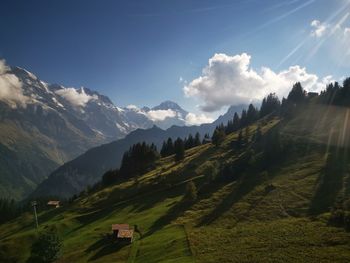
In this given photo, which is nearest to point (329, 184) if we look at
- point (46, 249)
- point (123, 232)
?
point (123, 232)

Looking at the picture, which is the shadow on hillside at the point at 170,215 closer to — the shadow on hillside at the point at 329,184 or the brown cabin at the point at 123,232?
the brown cabin at the point at 123,232

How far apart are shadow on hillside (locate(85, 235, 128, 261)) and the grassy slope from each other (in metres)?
0.29

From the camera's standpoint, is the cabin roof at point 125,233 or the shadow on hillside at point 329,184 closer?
the shadow on hillside at point 329,184

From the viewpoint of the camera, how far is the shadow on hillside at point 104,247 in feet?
270

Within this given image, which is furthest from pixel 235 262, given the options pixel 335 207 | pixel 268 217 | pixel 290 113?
pixel 290 113

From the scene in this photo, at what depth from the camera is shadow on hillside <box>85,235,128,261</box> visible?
82.3 m

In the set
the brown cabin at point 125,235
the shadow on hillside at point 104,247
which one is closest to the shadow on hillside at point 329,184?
the brown cabin at point 125,235

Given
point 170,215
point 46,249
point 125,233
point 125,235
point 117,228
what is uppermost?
point 170,215

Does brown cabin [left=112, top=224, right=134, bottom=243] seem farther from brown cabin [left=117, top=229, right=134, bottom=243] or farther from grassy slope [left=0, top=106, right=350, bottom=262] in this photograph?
grassy slope [left=0, top=106, right=350, bottom=262]

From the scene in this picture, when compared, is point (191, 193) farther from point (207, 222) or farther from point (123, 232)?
point (123, 232)

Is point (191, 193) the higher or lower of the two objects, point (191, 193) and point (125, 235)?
the higher

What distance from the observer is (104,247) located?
86.8 metres

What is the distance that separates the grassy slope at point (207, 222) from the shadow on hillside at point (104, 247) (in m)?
0.29

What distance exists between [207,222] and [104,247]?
25136 millimetres
